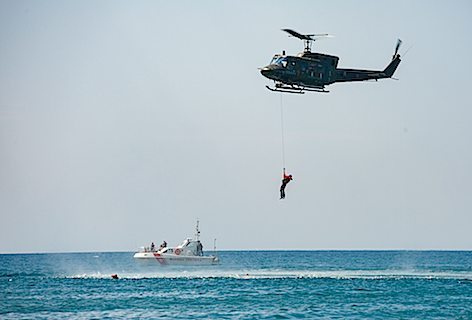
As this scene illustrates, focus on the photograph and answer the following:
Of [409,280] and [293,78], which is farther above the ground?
[293,78]

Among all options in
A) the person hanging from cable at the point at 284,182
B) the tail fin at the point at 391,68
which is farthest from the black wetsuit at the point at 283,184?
the tail fin at the point at 391,68

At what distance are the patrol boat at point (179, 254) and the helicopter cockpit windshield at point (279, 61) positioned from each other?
160 feet

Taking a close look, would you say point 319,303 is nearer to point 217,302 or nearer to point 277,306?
point 277,306

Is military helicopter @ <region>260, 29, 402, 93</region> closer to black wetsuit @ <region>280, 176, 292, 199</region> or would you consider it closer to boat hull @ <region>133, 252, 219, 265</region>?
black wetsuit @ <region>280, 176, 292, 199</region>

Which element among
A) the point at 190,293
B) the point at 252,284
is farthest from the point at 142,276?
the point at 190,293

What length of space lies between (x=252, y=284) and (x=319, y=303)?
15897 mm

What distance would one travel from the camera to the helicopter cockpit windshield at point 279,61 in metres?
51.4

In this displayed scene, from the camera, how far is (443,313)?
162 ft

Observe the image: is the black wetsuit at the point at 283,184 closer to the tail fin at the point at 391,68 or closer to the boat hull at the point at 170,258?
the tail fin at the point at 391,68

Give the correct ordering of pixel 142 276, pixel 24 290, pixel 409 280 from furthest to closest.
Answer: pixel 142 276, pixel 409 280, pixel 24 290

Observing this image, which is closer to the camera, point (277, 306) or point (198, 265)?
point (277, 306)

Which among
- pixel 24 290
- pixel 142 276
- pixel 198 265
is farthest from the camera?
pixel 198 265

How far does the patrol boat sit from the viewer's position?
96562 millimetres

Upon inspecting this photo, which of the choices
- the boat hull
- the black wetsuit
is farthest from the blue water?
the boat hull
